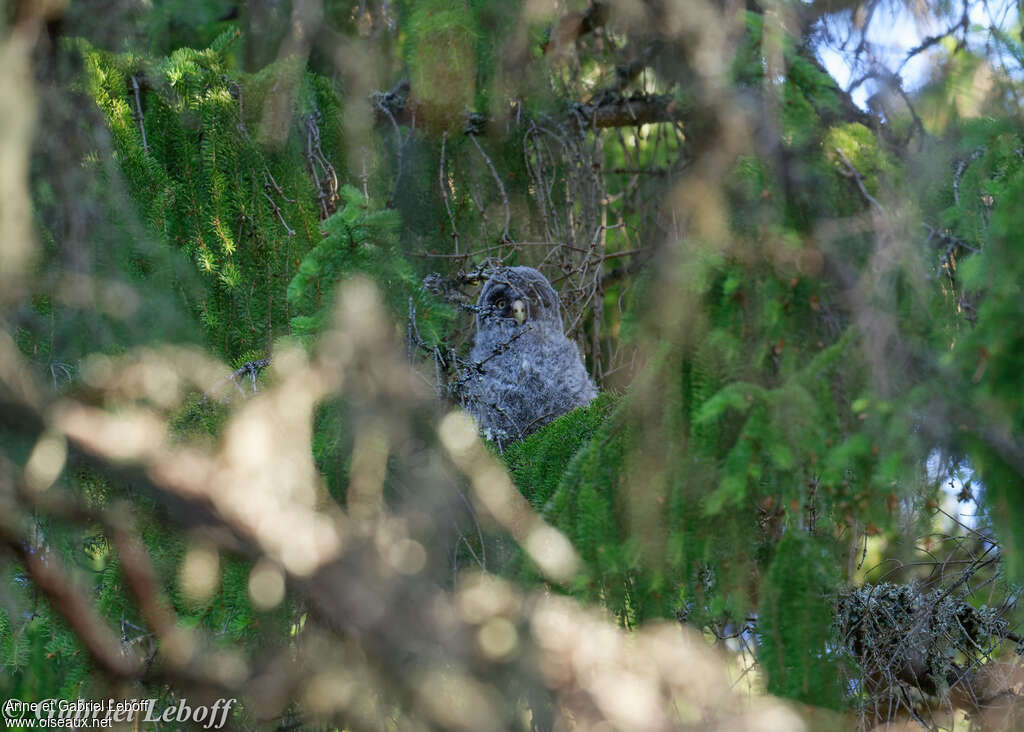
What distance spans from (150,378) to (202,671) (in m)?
0.62

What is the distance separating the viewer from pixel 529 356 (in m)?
3.49

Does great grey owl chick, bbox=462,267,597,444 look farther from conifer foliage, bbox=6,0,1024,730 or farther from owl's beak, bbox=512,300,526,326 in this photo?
conifer foliage, bbox=6,0,1024,730

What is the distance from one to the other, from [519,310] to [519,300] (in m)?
0.05

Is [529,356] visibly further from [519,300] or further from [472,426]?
[472,426]

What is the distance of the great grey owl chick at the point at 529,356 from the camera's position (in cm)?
345

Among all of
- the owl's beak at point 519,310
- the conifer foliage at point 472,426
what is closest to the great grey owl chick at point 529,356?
the owl's beak at point 519,310

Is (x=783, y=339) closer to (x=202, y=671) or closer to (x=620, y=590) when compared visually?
(x=620, y=590)

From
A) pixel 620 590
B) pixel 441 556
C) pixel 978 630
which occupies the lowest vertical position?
pixel 978 630

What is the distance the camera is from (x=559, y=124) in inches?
142

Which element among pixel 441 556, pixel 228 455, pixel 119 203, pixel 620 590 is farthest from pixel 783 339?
pixel 119 203

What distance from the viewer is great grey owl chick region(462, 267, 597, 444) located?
3451mm

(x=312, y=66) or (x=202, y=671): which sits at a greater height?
(x=312, y=66)

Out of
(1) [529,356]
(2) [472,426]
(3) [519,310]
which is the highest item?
(2) [472,426]

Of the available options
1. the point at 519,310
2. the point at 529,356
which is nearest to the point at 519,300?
the point at 519,310
